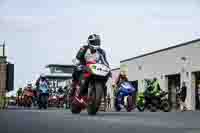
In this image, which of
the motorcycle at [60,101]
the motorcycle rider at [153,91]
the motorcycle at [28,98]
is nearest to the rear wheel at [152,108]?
the motorcycle rider at [153,91]

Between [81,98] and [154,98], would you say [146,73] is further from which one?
[81,98]

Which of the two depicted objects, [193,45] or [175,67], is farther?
[175,67]

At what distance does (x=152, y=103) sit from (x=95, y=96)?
1212cm

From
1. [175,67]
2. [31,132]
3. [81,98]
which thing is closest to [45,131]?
[31,132]

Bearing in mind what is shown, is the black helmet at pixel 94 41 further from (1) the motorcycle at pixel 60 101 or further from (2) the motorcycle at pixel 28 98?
(1) the motorcycle at pixel 60 101

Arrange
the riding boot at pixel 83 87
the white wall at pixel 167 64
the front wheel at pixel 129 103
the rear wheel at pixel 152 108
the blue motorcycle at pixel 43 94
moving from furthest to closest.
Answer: the white wall at pixel 167 64
the rear wheel at pixel 152 108
the blue motorcycle at pixel 43 94
the front wheel at pixel 129 103
the riding boot at pixel 83 87

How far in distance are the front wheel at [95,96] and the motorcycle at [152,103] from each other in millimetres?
11686

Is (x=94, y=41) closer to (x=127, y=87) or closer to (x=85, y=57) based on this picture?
(x=85, y=57)

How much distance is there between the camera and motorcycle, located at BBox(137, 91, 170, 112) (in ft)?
79.0

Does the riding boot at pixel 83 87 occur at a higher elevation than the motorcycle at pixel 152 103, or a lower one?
higher

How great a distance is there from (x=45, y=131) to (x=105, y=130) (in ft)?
2.42

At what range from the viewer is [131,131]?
6.79 m

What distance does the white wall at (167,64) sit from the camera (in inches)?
1320

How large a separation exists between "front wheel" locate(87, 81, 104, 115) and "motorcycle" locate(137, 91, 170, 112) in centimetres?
1169
